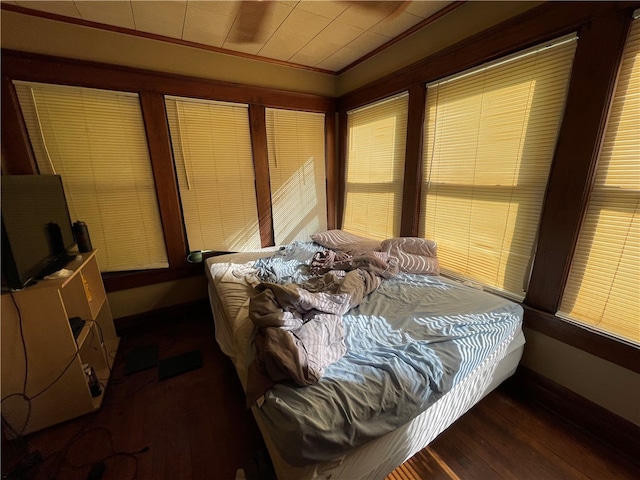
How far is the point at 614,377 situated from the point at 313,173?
2.80 meters

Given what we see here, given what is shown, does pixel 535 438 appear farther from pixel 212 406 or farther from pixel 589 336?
pixel 212 406

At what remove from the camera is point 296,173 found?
2973 millimetres

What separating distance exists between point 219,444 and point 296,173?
8.03 ft

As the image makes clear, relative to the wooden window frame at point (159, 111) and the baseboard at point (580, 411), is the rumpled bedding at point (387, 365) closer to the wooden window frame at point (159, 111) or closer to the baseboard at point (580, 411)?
the baseboard at point (580, 411)

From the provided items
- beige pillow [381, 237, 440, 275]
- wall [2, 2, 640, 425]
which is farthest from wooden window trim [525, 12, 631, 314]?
beige pillow [381, 237, 440, 275]

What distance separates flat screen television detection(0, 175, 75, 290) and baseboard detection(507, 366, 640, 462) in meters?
2.88

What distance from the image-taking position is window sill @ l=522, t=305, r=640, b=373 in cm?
128

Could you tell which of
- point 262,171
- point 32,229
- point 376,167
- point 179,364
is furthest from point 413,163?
point 32,229

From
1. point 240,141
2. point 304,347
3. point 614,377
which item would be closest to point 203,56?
point 240,141

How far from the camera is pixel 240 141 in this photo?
264 cm

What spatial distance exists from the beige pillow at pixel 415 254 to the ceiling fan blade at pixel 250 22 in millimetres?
1910

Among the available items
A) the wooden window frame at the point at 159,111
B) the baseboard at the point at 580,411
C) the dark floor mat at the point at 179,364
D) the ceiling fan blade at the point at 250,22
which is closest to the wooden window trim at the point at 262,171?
the wooden window frame at the point at 159,111

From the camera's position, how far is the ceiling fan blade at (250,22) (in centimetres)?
174

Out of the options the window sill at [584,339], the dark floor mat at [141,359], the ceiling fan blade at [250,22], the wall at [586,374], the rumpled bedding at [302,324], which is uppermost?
the ceiling fan blade at [250,22]
